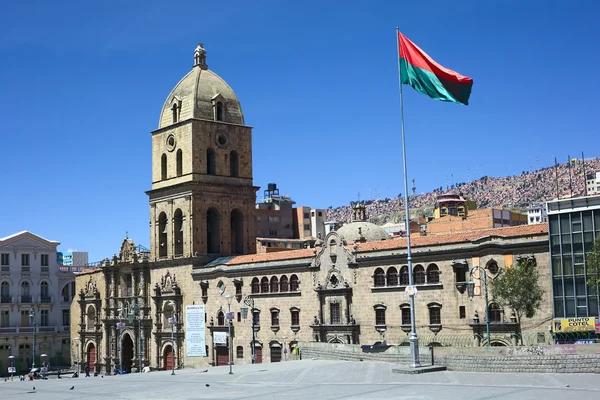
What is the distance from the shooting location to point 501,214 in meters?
126

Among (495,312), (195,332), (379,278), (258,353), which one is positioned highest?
(379,278)

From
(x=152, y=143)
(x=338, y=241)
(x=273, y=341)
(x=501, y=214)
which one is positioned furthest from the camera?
(x=501, y=214)

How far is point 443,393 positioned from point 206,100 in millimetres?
56409

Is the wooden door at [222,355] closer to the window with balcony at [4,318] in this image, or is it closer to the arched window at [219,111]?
the arched window at [219,111]

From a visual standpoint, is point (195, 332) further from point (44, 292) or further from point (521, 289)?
point (521, 289)

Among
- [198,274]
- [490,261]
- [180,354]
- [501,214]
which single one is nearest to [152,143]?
[198,274]

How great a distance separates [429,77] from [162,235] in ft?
164

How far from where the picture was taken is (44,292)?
108 meters

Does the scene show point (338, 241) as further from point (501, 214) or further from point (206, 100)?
point (501, 214)

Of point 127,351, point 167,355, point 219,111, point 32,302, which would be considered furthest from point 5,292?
point 219,111

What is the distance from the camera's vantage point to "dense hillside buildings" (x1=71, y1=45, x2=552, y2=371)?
2303 inches

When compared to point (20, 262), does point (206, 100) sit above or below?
above

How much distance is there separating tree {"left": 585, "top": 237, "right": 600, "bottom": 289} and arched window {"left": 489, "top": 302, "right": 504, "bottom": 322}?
7.18 m

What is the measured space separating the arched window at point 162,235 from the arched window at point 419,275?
1287 inches
